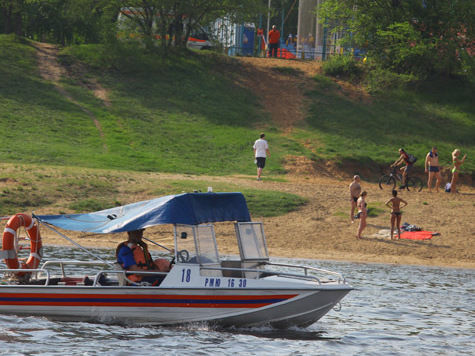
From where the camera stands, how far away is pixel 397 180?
34.9m

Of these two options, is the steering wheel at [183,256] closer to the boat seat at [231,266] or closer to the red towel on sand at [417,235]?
the boat seat at [231,266]

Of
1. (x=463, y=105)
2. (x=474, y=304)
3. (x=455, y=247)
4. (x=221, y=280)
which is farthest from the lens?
(x=463, y=105)

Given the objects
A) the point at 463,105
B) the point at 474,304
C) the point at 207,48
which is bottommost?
the point at 474,304

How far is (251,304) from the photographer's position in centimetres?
1398

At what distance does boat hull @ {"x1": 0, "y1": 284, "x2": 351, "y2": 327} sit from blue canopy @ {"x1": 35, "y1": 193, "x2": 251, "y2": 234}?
4.01 ft

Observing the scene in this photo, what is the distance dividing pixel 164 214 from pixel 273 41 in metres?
47.5

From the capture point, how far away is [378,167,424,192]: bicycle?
34438mm

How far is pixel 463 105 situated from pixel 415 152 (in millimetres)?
10430

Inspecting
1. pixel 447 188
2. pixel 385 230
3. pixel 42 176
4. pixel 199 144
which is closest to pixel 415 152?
pixel 447 188

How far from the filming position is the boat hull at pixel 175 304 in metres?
13.9

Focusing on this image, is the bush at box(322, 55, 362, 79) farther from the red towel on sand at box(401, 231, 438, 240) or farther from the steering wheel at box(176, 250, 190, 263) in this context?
the steering wheel at box(176, 250, 190, 263)

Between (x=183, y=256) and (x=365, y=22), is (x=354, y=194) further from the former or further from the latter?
(x=365, y=22)

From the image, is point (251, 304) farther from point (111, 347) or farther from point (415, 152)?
point (415, 152)

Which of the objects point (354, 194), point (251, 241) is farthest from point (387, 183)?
point (251, 241)
